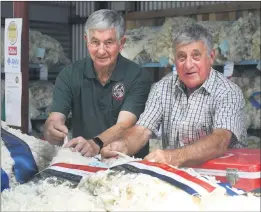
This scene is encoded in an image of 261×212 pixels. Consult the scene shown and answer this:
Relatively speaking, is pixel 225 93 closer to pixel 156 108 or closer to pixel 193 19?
pixel 156 108

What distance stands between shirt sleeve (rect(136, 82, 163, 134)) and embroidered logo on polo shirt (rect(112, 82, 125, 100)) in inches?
8.5

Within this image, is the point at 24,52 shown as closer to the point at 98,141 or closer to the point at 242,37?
the point at 98,141

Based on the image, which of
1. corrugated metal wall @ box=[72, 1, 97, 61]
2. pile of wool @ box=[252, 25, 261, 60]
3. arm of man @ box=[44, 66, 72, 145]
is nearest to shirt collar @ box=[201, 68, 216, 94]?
arm of man @ box=[44, 66, 72, 145]

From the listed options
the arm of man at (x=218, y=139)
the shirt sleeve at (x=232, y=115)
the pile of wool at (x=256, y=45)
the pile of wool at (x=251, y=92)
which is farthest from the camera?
the pile of wool at (x=251, y=92)

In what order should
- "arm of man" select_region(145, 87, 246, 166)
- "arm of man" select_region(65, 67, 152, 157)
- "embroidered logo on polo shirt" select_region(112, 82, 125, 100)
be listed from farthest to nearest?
"embroidered logo on polo shirt" select_region(112, 82, 125, 100), "arm of man" select_region(65, 67, 152, 157), "arm of man" select_region(145, 87, 246, 166)

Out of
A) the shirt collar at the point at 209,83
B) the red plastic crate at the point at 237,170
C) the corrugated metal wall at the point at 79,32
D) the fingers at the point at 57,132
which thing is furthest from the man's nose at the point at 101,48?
the corrugated metal wall at the point at 79,32

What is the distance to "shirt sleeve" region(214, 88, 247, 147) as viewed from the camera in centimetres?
239

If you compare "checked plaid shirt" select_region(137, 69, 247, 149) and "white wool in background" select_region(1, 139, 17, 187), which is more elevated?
"checked plaid shirt" select_region(137, 69, 247, 149)

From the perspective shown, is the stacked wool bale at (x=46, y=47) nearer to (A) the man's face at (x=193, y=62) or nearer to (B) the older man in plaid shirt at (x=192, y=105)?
(B) the older man in plaid shirt at (x=192, y=105)

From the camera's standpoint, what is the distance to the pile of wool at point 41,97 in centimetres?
612

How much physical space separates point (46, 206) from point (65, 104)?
1.44 m

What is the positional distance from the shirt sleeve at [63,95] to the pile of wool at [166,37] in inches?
89.7

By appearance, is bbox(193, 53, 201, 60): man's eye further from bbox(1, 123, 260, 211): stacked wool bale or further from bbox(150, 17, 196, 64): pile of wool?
bbox(150, 17, 196, 64): pile of wool

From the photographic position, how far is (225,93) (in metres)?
2.52
